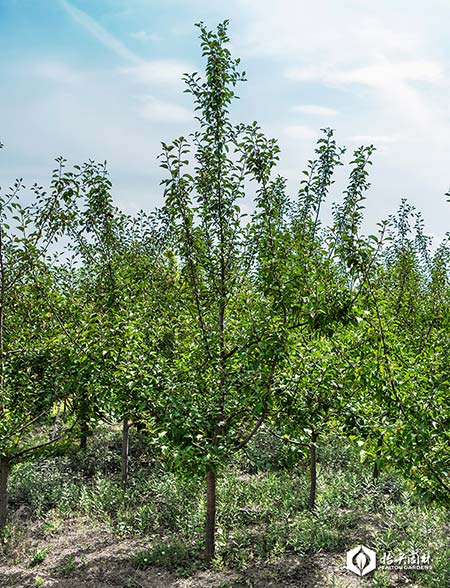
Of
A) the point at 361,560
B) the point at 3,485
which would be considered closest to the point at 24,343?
the point at 3,485

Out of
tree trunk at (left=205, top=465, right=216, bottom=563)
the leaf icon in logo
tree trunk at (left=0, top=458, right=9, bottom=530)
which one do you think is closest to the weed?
tree trunk at (left=0, top=458, right=9, bottom=530)

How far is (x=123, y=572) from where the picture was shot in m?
5.36

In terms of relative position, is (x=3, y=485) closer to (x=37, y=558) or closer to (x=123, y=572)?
(x=37, y=558)

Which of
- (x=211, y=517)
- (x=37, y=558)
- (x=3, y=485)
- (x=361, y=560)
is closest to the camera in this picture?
(x=361, y=560)

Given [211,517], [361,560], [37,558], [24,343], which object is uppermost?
[24,343]

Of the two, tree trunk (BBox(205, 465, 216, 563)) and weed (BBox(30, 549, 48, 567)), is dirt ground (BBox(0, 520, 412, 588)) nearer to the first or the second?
weed (BBox(30, 549, 48, 567))

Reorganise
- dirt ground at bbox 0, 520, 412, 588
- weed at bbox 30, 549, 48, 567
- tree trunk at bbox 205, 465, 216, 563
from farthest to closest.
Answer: weed at bbox 30, 549, 48, 567, tree trunk at bbox 205, 465, 216, 563, dirt ground at bbox 0, 520, 412, 588

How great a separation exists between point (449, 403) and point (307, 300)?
1.52 meters

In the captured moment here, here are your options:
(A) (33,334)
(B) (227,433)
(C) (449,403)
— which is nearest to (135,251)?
(A) (33,334)

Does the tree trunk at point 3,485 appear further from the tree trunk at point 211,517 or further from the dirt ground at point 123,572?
the tree trunk at point 211,517

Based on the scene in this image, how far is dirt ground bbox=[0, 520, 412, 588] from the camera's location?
4980 millimetres

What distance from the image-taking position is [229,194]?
16.5 ft

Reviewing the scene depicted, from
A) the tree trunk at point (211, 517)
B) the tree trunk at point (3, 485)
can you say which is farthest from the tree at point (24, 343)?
the tree trunk at point (211, 517)

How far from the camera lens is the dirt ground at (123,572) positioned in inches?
196
